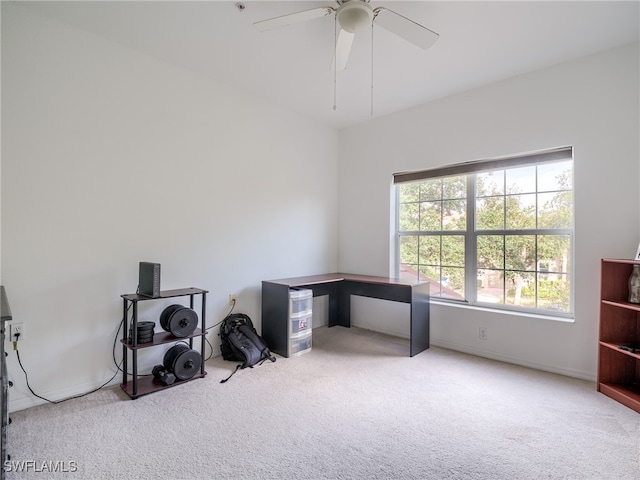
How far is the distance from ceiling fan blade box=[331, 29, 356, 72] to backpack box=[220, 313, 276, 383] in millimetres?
2428

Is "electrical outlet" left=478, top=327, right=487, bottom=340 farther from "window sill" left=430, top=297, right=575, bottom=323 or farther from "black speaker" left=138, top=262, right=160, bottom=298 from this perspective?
"black speaker" left=138, top=262, right=160, bottom=298

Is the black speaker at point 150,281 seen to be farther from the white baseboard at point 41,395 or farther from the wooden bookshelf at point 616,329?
the wooden bookshelf at point 616,329

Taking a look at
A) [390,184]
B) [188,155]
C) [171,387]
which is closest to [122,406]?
[171,387]

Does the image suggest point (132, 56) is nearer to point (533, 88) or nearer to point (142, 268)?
point (142, 268)

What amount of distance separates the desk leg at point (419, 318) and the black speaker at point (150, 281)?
2.27 metres

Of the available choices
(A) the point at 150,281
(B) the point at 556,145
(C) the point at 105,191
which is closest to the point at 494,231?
(B) the point at 556,145

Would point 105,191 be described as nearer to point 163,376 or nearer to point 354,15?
point 163,376

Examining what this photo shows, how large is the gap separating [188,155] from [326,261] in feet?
7.12

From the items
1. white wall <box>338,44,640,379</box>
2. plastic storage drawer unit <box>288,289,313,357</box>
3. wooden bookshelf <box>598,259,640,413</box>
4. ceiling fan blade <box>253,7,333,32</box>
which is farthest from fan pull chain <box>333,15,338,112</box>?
wooden bookshelf <box>598,259,640,413</box>

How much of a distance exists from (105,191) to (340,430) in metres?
2.40

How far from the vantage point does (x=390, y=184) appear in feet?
12.9

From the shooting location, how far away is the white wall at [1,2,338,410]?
213cm

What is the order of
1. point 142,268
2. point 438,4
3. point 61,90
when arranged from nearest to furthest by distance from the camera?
point 438,4 → point 61,90 → point 142,268

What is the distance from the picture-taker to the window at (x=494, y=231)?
2.88m
